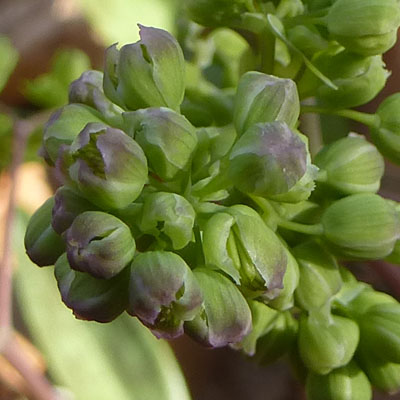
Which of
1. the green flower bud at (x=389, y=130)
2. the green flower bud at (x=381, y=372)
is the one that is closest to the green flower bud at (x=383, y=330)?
the green flower bud at (x=381, y=372)

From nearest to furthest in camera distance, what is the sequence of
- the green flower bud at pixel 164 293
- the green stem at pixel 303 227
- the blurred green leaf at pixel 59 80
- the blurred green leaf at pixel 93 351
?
the green flower bud at pixel 164 293 < the green stem at pixel 303 227 < the blurred green leaf at pixel 93 351 < the blurred green leaf at pixel 59 80

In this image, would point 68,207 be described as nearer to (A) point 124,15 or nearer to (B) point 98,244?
(B) point 98,244

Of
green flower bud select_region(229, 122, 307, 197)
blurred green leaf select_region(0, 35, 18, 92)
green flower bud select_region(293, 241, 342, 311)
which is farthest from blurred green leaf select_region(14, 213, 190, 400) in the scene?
green flower bud select_region(229, 122, 307, 197)

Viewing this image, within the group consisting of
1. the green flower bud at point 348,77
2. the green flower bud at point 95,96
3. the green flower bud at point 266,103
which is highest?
Answer: the green flower bud at point 95,96

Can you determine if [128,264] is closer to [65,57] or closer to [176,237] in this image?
[176,237]

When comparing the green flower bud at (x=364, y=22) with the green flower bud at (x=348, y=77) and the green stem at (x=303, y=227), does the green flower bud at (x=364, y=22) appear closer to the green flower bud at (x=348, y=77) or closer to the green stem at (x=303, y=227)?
the green flower bud at (x=348, y=77)
